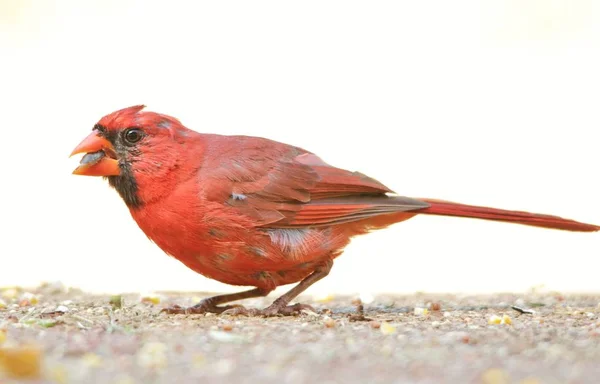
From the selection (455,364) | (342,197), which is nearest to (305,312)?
(342,197)

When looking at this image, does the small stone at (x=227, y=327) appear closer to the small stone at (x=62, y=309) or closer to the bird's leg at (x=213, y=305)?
the bird's leg at (x=213, y=305)

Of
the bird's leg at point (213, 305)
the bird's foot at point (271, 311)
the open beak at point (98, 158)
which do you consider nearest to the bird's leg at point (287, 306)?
the bird's foot at point (271, 311)

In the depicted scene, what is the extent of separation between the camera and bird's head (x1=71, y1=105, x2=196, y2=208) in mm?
4914

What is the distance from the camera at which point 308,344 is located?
3.64 metres

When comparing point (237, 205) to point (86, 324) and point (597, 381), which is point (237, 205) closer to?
point (86, 324)

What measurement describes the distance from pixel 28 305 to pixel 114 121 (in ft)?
3.95

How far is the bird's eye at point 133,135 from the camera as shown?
16.4ft

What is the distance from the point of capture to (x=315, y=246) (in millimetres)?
5023

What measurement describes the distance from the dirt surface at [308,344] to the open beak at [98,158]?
0.74m

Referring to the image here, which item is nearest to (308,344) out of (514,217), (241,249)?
(241,249)

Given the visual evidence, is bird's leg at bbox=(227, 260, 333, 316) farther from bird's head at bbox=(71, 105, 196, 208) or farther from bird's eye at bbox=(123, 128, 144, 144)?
bird's eye at bbox=(123, 128, 144, 144)

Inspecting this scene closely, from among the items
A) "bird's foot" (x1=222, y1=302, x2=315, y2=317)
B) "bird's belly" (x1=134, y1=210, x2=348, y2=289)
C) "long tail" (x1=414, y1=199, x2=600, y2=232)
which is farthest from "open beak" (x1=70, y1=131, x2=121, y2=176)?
"long tail" (x1=414, y1=199, x2=600, y2=232)

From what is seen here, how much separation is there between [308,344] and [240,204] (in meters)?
1.41

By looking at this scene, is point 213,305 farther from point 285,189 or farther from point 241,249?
point 285,189
